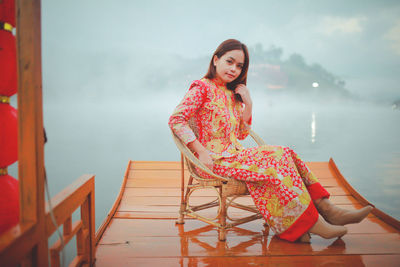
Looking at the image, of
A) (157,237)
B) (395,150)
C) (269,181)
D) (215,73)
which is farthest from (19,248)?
(395,150)

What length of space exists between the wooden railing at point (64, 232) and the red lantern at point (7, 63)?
1.46 feet

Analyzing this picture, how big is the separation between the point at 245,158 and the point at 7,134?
1167 millimetres

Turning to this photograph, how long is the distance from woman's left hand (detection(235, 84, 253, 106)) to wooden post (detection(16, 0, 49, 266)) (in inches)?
52.2

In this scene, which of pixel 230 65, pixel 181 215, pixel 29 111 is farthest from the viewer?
pixel 181 215

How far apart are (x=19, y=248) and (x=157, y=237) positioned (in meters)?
1.08

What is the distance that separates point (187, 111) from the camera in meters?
1.78

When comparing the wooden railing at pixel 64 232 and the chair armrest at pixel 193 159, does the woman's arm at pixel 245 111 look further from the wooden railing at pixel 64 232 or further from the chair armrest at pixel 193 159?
the wooden railing at pixel 64 232

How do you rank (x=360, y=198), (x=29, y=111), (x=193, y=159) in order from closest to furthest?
(x=29, y=111)
(x=193, y=159)
(x=360, y=198)

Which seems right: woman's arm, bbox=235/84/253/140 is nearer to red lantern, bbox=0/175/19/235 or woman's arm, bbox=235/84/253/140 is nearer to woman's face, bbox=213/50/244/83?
woman's face, bbox=213/50/244/83

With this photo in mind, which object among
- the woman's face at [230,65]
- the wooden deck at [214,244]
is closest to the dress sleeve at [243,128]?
the woman's face at [230,65]


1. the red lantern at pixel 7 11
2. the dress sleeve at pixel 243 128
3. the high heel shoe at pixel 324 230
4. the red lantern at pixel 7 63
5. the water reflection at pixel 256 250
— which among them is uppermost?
the red lantern at pixel 7 11

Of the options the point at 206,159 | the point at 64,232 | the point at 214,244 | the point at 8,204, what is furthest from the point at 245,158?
the point at 8,204

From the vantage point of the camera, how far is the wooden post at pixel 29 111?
0.87m

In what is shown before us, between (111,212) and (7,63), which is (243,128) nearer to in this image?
(111,212)
